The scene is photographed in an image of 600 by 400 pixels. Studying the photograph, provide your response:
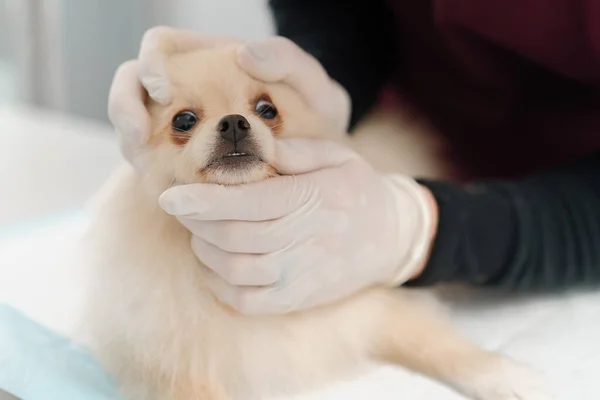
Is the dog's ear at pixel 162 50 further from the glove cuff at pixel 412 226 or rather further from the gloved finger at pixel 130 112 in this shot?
the glove cuff at pixel 412 226

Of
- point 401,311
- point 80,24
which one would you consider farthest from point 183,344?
point 80,24

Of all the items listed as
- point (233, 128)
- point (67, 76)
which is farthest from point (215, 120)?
point (67, 76)

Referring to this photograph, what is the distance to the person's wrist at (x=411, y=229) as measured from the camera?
68 cm

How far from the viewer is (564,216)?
0.75 metres

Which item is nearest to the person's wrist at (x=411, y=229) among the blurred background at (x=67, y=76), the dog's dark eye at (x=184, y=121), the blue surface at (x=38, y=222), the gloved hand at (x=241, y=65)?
the gloved hand at (x=241, y=65)

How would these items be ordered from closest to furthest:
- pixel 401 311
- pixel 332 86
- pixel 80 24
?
pixel 401 311 → pixel 332 86 → pixel 80 24

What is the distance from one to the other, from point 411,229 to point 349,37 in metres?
0.38

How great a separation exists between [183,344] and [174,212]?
0.39 ft

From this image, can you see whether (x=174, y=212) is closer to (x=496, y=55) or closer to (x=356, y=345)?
(x=356, y=345)

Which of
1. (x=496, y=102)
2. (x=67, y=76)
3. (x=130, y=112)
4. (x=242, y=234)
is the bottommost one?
(x=242, y=234)

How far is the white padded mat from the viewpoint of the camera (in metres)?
0.63

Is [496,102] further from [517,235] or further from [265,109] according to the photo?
[265,109]

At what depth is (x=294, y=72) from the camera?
0.66 m

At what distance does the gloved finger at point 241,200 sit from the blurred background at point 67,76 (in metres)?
0.64
